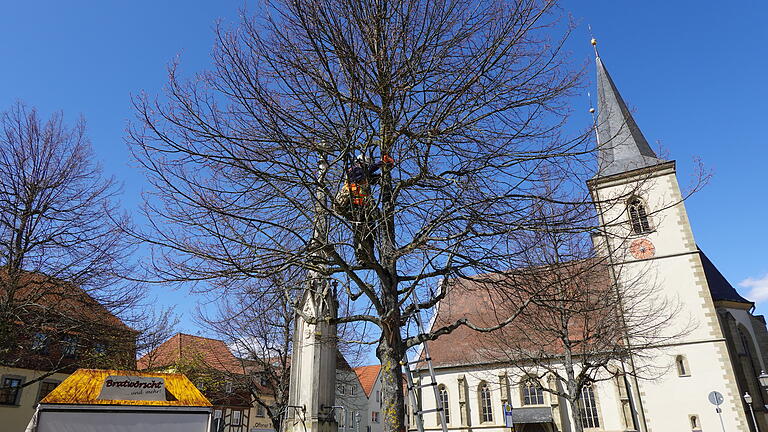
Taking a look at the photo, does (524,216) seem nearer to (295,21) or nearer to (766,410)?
(295,21)

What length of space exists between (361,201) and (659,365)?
70.4 ft

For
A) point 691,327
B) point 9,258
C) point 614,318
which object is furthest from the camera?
point 691,327

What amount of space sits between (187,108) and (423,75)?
119 inches

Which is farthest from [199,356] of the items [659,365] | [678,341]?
[678,341]

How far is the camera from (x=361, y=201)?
639cm

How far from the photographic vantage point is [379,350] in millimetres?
6215

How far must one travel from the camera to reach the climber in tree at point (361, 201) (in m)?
6.07

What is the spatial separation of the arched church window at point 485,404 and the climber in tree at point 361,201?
75.2ft

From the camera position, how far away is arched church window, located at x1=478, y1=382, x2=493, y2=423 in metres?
26.0

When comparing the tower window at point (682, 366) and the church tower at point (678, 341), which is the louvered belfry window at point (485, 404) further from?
the tower window at point (682, 366)

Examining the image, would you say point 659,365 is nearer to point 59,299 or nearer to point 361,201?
point 361,201

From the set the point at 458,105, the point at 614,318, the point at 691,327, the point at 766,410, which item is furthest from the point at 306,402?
the point at 766,410

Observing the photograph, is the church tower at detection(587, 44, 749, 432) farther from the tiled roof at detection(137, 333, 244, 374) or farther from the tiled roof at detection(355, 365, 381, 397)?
the tiled roof at detection(355, 365, 381, 397)

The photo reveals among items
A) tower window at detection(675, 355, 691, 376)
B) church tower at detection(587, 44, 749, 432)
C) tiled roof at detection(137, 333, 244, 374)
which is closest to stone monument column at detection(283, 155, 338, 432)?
tiled roof at detection(137, 333, 244, 374)
